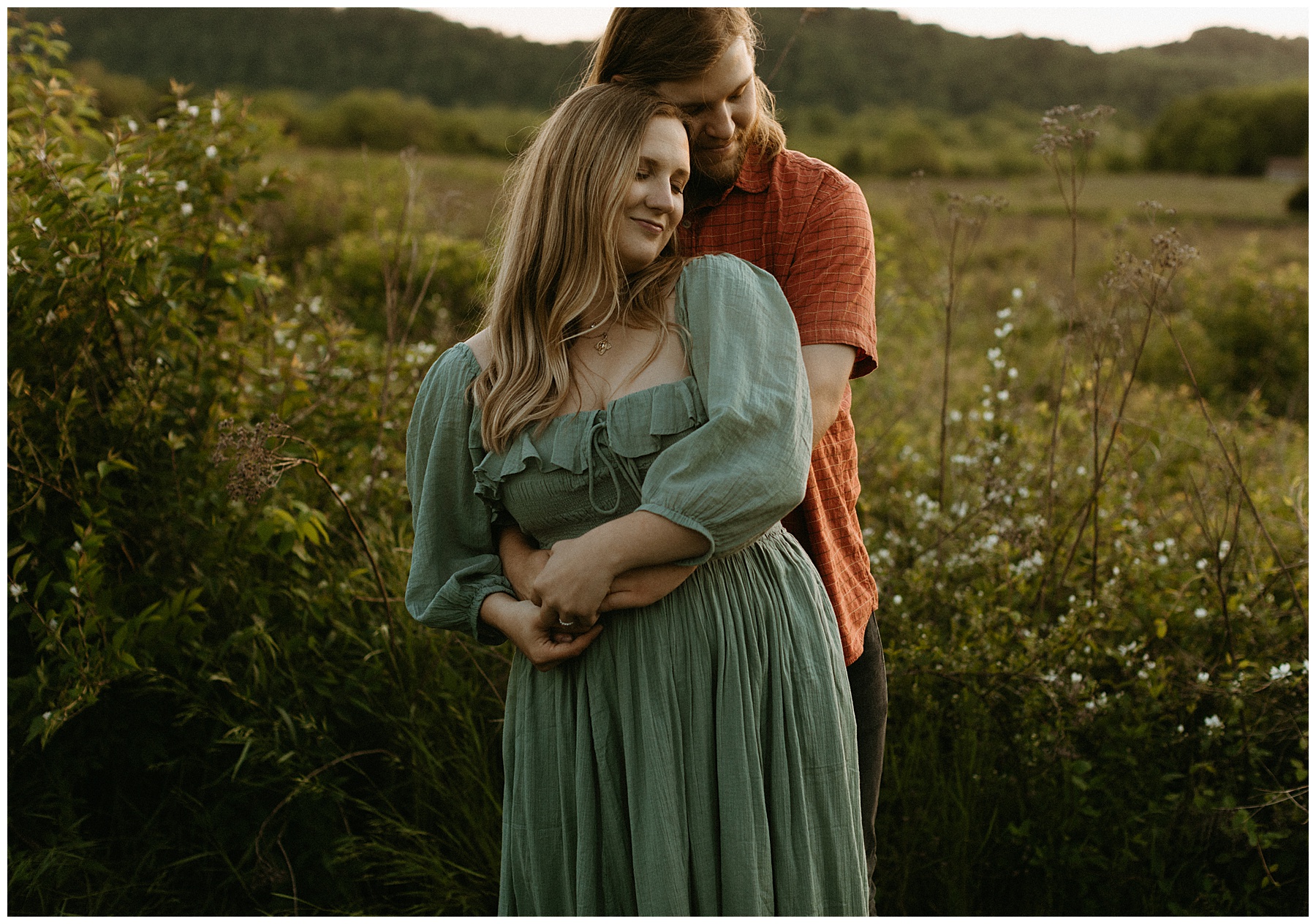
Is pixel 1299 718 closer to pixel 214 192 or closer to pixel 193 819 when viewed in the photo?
pixel 193 819

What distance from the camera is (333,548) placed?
10.6ft

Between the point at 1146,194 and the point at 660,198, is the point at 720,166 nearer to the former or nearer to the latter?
the point at 660,198

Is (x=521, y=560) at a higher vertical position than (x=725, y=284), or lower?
lower

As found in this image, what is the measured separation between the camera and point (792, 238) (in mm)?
1886

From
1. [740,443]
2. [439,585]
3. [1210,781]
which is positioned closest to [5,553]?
[439,585]

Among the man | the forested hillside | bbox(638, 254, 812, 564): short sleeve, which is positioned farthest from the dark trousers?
the forested hillside

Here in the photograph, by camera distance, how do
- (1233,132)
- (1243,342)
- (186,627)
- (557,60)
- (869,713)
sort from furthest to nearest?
1. (557,60)
2. (1233,132)
3. (1243,342)
4. (186,627)
5. (869,713)

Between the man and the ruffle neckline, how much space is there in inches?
7.2

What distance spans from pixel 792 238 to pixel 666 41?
444mm

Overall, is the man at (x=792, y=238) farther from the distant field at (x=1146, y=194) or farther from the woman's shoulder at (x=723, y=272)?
the distant field at (x=1146, y=194)

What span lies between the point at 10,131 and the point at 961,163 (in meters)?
23.9

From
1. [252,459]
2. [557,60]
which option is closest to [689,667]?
[252,459]

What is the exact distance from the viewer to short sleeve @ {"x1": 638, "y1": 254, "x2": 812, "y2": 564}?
1.46m

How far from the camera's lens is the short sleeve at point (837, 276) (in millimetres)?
1752
